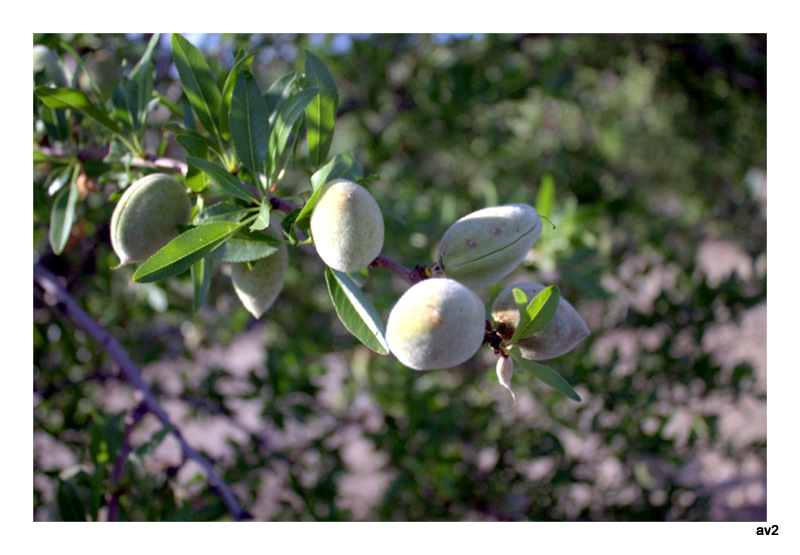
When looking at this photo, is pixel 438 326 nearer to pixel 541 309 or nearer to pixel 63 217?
pixel 541 309

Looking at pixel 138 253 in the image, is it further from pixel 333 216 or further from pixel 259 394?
pixel 259 394

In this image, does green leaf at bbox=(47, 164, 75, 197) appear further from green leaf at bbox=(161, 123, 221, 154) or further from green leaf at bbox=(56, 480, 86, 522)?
green leaf at bbox=(56, 480, 86, 522)

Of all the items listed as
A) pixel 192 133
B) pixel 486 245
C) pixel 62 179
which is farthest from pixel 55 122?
pixel 486 245

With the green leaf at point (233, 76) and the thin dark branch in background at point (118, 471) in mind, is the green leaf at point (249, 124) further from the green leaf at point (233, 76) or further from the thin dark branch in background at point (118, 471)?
the thin dark branch in background at point (118, 471)

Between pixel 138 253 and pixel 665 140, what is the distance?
4.04 meters

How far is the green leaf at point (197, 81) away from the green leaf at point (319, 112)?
0.41 feet

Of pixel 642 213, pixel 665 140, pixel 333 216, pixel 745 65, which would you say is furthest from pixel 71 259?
pixel 665 140

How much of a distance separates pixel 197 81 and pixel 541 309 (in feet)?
1.77

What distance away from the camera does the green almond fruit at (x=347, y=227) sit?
1.92 feet

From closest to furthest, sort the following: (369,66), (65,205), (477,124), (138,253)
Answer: (138,253) → (65,205) → (369,66) → (477,124)

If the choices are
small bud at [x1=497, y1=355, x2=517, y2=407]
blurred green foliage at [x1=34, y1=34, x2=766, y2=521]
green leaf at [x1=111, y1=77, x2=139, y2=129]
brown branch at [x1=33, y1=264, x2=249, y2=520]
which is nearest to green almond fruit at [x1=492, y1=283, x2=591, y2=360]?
small bud at [x1=497, y1=355, x2=517, y2=407]

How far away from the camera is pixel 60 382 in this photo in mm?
1704

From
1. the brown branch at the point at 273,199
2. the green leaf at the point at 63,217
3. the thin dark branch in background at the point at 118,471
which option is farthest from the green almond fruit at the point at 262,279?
the thin dark branch in background at the point at 118,471

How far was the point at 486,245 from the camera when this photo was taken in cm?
62
